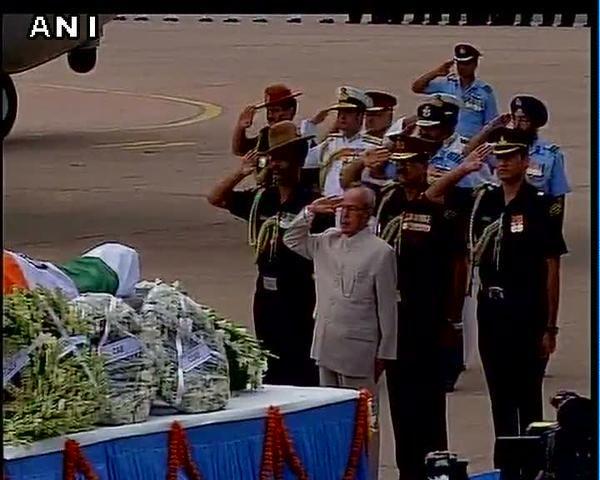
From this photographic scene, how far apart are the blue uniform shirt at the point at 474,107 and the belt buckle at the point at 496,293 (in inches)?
17.0

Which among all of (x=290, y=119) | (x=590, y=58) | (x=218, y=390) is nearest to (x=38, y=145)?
(x=290, y=119)

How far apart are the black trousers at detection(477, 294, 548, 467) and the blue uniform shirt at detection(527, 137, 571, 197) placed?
35 cm

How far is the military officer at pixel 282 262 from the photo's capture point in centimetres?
502

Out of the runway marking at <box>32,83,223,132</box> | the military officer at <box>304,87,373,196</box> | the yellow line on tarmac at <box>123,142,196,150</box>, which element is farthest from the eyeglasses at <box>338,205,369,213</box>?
the yellow line on tarmac at <box>123,142,196,150</box>

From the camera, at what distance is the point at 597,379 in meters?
3.15

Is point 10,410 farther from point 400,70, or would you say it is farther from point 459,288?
point 400,70

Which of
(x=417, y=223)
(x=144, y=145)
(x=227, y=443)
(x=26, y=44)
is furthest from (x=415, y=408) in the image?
(x=144, y=145)

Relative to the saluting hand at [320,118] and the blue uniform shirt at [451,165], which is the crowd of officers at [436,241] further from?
the saluting hand at [320,118]

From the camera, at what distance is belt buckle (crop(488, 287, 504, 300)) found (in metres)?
5.04

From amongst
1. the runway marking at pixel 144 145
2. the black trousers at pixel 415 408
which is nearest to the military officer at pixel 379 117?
the black trousers at pixel 415 408

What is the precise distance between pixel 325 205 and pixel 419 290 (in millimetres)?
352

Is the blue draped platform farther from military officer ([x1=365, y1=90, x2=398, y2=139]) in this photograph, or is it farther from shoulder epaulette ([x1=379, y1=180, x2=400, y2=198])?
military officer ([x1=365, y1=90, x2=398, y2=139])

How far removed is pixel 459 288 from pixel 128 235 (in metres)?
3.72

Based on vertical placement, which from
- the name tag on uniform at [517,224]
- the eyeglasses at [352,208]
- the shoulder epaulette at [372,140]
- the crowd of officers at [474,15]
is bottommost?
the name tag on uniform at [517,224]
